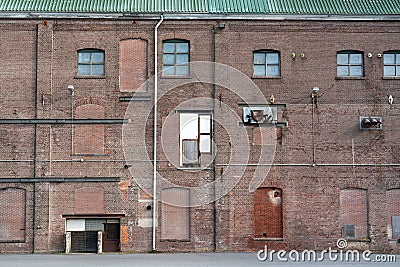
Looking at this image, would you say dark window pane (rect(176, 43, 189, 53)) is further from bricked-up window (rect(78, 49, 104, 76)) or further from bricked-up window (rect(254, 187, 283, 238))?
bricked-up window (rect(254, 187, 283, 238))

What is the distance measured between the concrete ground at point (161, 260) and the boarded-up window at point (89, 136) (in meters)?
4.28

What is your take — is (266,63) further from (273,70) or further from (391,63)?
(391,63)

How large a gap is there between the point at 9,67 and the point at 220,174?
968 cm

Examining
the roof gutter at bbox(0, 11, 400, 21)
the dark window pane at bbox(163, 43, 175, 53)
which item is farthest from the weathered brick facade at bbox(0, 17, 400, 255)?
the dark window pane at bbox(163, 43, 175, 53)

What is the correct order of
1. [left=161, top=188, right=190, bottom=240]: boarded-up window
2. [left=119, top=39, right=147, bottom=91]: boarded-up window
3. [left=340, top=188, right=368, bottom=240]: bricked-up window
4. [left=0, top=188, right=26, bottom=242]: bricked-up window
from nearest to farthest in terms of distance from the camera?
[left=0, top=188, right=26, bottom=242]: bricked-up window → [left=161, top=188, right=190, bottom=240]: boarded-up window → [left=340, top=188, right=368, bottom=240]: bricked-up window → [left=119, top=39, right=147, bottom=91]: boarded-up window

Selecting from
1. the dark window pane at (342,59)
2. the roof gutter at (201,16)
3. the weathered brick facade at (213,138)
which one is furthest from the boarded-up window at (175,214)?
the dark window pane at (342,59)

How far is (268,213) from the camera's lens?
27703 millimetres

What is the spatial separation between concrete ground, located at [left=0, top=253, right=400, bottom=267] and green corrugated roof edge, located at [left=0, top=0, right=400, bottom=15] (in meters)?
9.91

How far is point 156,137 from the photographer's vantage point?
27.8 metres

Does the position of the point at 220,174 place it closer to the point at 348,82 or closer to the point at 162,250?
the point at 162,250

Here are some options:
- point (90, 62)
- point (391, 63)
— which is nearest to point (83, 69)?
point (90, 62)

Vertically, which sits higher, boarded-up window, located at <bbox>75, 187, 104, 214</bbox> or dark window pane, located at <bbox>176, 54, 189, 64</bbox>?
dark window pane, located at <bbox>176, 54, 189, 64</bbox>

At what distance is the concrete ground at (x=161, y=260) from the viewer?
2244 centimetres

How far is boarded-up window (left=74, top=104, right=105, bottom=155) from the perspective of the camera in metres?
27.7
